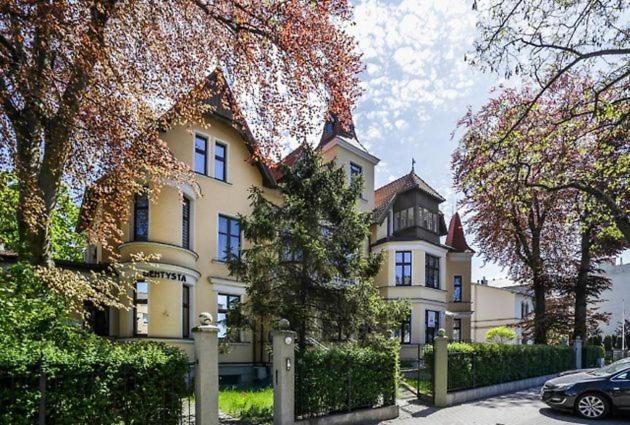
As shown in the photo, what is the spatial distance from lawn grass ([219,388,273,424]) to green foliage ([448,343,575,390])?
5301 mm

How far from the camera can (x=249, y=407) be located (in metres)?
10.6

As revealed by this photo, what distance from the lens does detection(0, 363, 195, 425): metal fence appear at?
20.2 feet

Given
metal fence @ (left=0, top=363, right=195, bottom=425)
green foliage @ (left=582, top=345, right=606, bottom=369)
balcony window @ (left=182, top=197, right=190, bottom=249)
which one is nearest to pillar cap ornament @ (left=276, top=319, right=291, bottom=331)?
metal fence @ (left=0, top=363, right=195, bottom=425)

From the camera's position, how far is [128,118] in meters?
8.74

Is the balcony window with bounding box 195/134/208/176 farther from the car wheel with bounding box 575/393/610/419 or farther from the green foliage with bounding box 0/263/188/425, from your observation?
the car wheel with bounding box 575/393/610/419

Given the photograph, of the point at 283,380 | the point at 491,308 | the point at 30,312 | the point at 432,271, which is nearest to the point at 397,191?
the point at 432,271

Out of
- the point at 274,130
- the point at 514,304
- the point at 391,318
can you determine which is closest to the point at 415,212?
the point at 391,318

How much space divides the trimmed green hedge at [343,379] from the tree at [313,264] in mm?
844

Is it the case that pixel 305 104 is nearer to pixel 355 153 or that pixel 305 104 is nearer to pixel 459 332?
pixel 355 153

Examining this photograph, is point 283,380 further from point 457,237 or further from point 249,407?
point 457,237

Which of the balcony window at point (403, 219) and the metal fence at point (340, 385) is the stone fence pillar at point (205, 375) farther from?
the balcony window at point (403, 219)

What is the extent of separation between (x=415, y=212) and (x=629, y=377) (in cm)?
1475

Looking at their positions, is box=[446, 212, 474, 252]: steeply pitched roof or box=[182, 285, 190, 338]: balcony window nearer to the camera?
box=[182, 285, 190, 338]: balcony window

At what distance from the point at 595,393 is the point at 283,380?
7.68 meters
